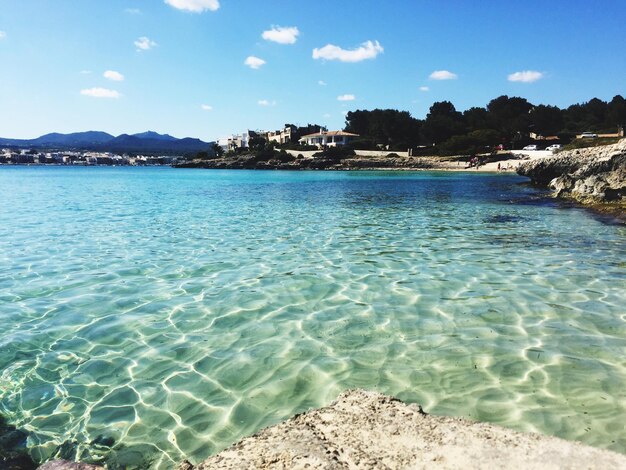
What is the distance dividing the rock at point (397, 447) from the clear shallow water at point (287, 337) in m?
0.89

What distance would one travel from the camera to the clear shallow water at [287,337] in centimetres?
360

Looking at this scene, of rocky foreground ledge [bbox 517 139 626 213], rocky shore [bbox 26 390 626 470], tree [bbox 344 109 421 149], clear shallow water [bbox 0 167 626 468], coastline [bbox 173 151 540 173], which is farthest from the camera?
tree [bbox 344 109 421 149]

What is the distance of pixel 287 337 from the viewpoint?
524 centimetres

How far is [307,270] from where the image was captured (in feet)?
27.2

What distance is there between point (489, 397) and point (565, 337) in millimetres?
1929

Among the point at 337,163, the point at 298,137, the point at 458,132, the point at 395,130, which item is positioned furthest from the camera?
the point at 298,137

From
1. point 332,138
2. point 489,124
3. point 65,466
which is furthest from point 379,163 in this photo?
point 65,466

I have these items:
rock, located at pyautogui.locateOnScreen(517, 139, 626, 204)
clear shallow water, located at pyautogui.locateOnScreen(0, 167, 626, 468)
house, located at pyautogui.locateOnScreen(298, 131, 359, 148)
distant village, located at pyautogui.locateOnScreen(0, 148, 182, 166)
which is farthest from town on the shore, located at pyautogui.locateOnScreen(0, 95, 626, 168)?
distant village, located at pyautogui.locateOnScreen(0, 148, 182, 166)

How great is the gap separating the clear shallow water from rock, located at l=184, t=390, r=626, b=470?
893 mm

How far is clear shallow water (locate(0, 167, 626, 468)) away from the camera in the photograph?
11.8 feet

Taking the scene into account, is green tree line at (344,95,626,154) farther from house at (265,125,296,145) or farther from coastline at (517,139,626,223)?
coastline at (517,139,626,223)

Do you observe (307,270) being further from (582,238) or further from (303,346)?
(582,238)

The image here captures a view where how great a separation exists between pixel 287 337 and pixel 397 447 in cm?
290

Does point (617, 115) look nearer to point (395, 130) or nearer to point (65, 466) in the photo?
point (395, 130)
